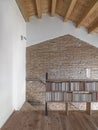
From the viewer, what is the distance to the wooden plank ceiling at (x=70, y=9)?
22.1 ft

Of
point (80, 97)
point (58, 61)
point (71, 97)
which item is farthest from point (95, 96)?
point (58, 61)

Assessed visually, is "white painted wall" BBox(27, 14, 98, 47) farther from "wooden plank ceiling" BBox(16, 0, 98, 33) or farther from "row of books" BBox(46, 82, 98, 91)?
"row of books" BBox(46, 82, 98, 91)

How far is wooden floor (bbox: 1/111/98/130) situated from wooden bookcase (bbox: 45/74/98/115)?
1.32ft

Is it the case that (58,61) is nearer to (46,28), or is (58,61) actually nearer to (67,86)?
(46,28)

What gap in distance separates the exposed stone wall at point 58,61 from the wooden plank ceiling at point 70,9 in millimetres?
880

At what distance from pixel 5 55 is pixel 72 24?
17.4 feet

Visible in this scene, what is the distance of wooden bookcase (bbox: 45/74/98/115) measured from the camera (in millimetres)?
5742

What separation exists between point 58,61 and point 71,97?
3.83m

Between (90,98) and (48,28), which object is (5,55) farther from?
(48,28)

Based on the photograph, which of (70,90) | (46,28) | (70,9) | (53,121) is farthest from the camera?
(46,28)

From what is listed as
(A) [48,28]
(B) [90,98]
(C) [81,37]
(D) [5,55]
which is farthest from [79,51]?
(D) [5,55]

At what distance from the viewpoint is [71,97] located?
5781mm

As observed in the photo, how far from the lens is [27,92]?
30.7ft

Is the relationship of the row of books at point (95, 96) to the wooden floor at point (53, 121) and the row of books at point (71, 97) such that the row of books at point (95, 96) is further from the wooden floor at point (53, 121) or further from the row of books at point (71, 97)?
the wooden floor at point (53, 121)
